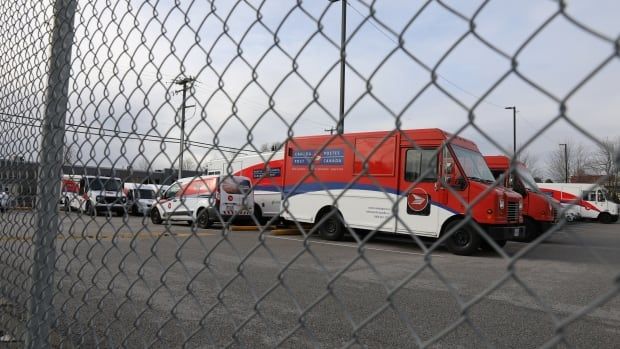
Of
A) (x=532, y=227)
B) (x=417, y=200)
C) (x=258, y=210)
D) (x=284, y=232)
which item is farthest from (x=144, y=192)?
(x=258, y=210)

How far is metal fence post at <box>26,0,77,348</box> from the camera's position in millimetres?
2486

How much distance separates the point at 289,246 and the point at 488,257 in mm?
4107

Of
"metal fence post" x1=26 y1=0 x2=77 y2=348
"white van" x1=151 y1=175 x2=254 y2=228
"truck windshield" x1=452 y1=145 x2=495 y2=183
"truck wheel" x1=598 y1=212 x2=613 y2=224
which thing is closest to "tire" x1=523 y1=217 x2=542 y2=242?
"truck windshield" x1=452 y1=145 x2=495 y2=183

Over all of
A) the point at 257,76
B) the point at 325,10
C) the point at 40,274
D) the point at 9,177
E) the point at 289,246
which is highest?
the point at 325,10

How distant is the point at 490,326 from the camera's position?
403 cm

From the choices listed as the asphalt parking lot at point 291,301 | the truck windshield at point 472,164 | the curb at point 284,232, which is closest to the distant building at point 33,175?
the asphalt parking lot at point 291,301

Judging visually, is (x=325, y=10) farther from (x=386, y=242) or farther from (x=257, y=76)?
(x=386, y=242)

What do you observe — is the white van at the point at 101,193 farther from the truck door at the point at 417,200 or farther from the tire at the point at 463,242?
the tire at the point at 463,242

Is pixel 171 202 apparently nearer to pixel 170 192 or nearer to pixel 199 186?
pixel 170 192

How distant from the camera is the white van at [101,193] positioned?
2.22 metres

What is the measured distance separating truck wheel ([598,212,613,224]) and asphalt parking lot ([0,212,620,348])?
18610 mm

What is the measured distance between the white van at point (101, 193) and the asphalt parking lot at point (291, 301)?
9 cm

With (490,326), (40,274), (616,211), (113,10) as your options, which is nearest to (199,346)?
(40,274)

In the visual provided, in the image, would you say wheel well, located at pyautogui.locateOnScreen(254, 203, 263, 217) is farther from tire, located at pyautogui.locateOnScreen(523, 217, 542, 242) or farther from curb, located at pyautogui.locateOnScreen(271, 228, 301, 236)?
tire, located at pyautogui.locateOnScreen(523, 217, 542, 242)
